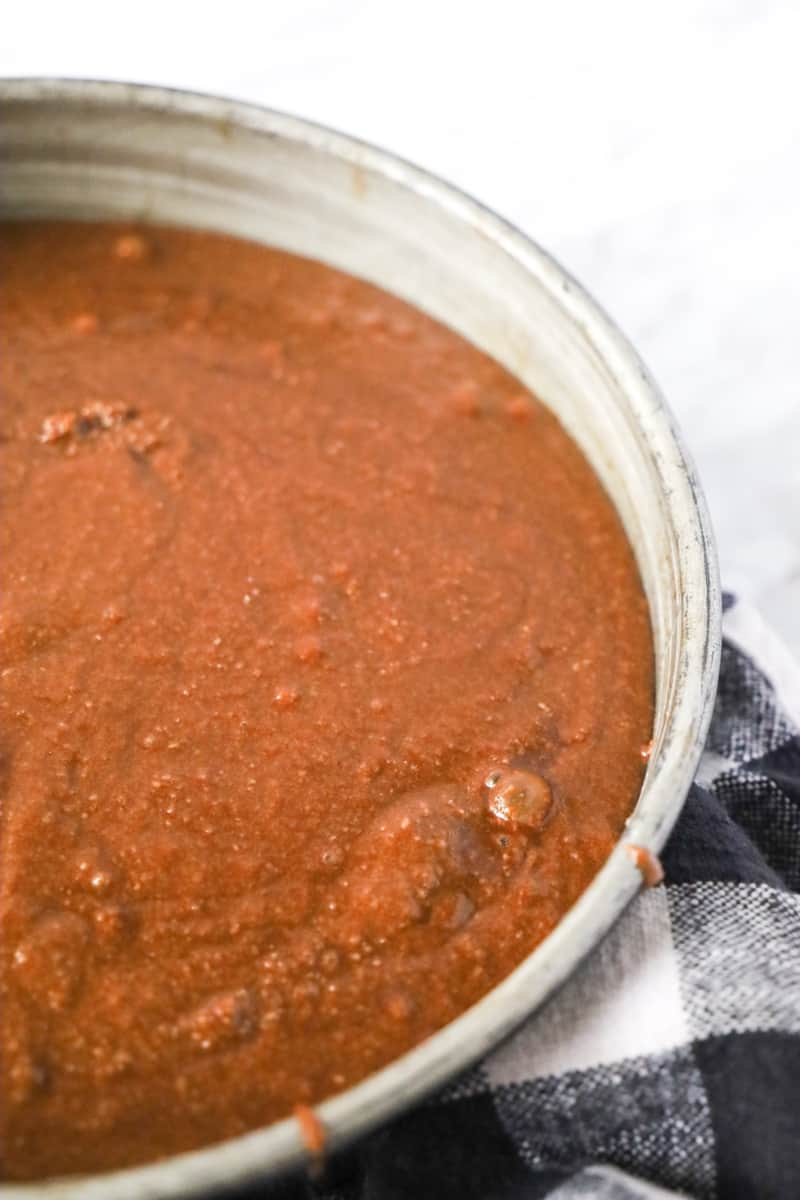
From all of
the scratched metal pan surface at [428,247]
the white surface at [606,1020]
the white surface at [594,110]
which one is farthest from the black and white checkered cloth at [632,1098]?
the white surface at [594,110]

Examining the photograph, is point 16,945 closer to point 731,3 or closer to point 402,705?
point 402,705

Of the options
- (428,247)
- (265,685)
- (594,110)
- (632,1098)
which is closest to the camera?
(632,1098)

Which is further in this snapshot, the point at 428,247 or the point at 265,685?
the point at 428,247

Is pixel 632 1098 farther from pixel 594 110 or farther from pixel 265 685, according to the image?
pixel 594 110

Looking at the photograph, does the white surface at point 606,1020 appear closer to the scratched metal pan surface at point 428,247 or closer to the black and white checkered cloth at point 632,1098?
the black and white checkered cloth at point 632,1098

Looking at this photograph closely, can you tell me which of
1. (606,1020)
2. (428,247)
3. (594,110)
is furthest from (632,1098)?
(594,110)

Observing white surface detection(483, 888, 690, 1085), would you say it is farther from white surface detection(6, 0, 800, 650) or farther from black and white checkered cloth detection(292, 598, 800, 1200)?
white surface detection(6, 0, 800, 650)
